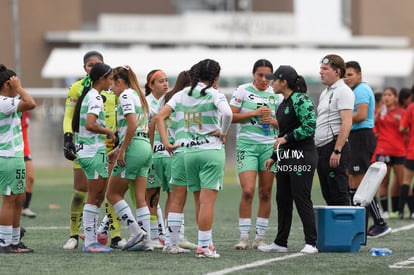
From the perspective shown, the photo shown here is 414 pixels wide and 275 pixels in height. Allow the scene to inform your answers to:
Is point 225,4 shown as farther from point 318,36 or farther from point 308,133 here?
point 308,133

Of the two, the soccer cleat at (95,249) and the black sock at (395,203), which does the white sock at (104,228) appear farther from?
the black sock at (395,203)

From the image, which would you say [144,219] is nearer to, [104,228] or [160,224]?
A: [104,228]

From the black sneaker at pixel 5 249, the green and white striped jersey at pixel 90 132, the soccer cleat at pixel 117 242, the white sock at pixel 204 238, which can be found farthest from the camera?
the soccer cleat at pixel 117 242

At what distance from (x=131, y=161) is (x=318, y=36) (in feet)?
181

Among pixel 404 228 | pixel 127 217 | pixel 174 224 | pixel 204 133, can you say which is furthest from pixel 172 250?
pixel 404 228

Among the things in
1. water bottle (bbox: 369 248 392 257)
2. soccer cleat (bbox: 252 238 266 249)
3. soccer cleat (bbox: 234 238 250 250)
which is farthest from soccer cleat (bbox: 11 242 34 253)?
water bottle (bbox: 369 248 392 257)

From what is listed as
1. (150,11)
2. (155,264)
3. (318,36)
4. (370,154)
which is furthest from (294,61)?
(155,264)

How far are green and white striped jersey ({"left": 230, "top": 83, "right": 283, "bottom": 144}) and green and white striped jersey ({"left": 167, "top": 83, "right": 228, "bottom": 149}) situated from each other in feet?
4.89

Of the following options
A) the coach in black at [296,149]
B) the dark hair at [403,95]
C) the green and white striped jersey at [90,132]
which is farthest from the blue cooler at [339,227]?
the dark hair at [403,95]

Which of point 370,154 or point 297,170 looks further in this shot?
point 370,154

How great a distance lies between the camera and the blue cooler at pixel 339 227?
532 inches

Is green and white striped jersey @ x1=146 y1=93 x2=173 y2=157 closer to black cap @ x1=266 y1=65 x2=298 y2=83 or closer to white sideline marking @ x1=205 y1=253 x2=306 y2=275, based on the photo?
black cap @ x1=266 y1=65 x2=298 y2=83

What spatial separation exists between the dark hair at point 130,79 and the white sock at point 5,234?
75.6 inches

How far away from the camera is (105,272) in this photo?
11.6m
